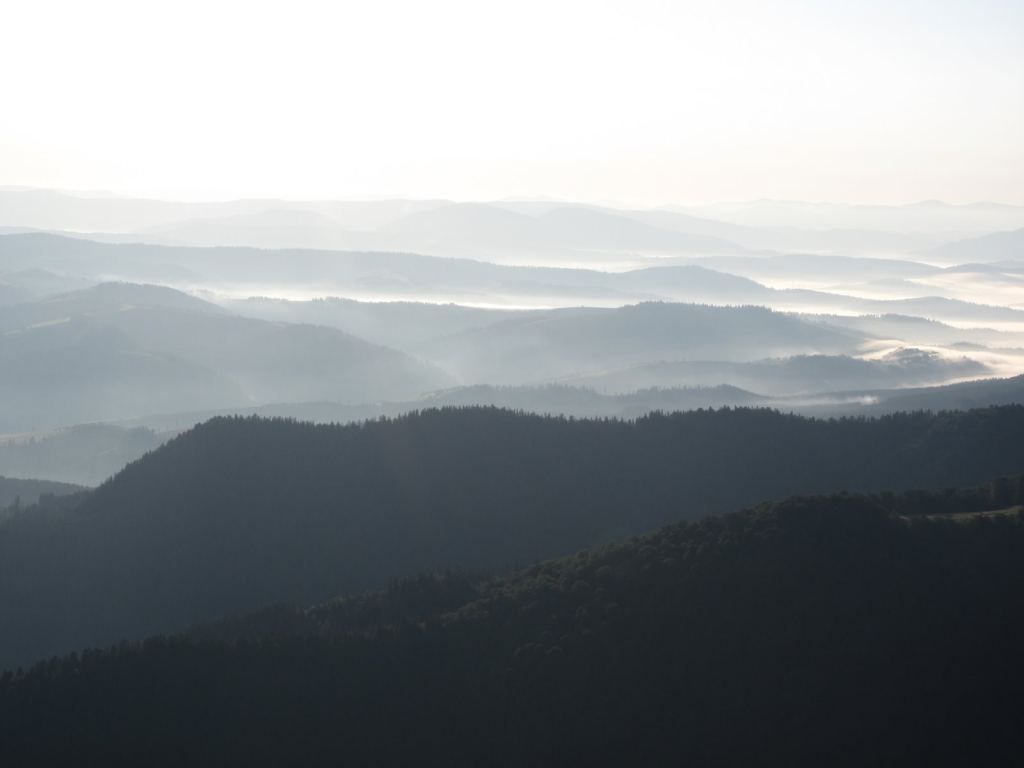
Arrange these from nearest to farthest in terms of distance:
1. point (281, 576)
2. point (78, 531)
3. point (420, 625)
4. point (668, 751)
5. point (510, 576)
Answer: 1. point (668, 751)
2. point (420, 625)
3. point (510, 576)
4. point (281, 576)
5. point (78, 531)

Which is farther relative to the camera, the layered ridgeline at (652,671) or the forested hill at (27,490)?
the forested hill at (27,490)

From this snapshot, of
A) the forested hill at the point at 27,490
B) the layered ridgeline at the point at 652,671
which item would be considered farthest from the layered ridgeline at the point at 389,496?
the layered ridgeline at the point at 652,671

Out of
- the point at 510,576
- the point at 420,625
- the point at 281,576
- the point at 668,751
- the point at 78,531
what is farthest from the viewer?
the point at 78,531

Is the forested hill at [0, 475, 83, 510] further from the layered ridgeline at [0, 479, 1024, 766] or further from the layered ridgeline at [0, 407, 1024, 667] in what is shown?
the layered ridgeline at [0, 479, 1024, 766]

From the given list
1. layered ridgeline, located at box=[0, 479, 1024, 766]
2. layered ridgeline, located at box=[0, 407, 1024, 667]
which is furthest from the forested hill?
layered ridgeline, located at box=[0, 479, 1024, 766]

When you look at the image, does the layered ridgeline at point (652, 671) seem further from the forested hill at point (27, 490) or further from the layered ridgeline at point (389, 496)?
the forested hill at point (27, 490)

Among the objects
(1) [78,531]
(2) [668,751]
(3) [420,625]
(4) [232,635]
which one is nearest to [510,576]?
(3) [420,625]

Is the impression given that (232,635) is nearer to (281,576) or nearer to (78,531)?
(281,576)
